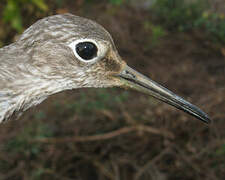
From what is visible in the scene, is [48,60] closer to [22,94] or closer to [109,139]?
[22,94]

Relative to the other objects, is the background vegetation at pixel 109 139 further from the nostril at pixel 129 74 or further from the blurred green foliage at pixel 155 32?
the nostril at pixel 129 74

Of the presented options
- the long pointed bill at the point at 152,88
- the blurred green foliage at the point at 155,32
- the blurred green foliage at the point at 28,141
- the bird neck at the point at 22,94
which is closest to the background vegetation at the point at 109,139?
the blurred green foliage at the point at 28,141

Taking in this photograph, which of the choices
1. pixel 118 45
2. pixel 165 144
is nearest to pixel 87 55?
pixel 165 144

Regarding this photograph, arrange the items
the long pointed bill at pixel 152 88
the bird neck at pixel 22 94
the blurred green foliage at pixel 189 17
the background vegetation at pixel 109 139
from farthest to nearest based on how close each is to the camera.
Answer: the blurred green foliage at pixel 189 17 < the background vegetation at pixel 109 139 < the long pointed bill at pixel 152 88 < the bird neck at pixel 22 94

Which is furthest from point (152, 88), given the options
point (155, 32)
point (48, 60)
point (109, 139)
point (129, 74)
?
point (155, 32)

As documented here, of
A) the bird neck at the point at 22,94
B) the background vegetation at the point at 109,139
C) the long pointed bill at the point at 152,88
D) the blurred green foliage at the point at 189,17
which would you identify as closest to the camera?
the bird neck at the point at 22,94

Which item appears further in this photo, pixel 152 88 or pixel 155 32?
pixel 155 32
